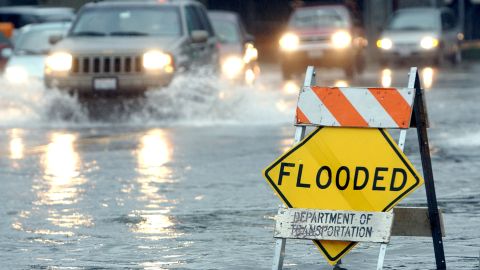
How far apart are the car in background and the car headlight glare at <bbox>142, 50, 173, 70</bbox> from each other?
3.93 meters

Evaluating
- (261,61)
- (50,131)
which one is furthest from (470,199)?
(261,61)

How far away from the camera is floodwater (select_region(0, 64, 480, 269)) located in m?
9.35

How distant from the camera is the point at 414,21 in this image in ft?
139

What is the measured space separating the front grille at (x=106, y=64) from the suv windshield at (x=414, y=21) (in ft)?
73.5

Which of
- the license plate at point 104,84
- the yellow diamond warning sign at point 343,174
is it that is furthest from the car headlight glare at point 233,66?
the yellow diamond warning sign at point 343,174

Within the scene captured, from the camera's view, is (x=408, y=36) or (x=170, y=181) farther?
(x=408, y=36)

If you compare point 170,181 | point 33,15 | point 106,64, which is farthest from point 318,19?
point 170,181

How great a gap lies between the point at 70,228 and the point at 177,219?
84 centimetres

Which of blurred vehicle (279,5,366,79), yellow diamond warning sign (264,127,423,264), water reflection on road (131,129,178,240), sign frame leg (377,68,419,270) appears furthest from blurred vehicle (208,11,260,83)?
yellow diamond warning sign (264,127,423,264)

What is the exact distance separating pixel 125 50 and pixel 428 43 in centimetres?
2196

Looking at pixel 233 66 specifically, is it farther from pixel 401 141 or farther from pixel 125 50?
pixel 401 141

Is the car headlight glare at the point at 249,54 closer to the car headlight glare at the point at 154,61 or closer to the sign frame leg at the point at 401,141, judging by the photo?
the car headlight glare at the point at 154,61

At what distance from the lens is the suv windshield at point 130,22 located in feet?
70.4

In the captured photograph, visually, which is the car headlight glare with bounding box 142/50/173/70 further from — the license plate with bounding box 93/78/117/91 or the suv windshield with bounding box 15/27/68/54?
the suv windshield with bounding box 15/27/68/54
